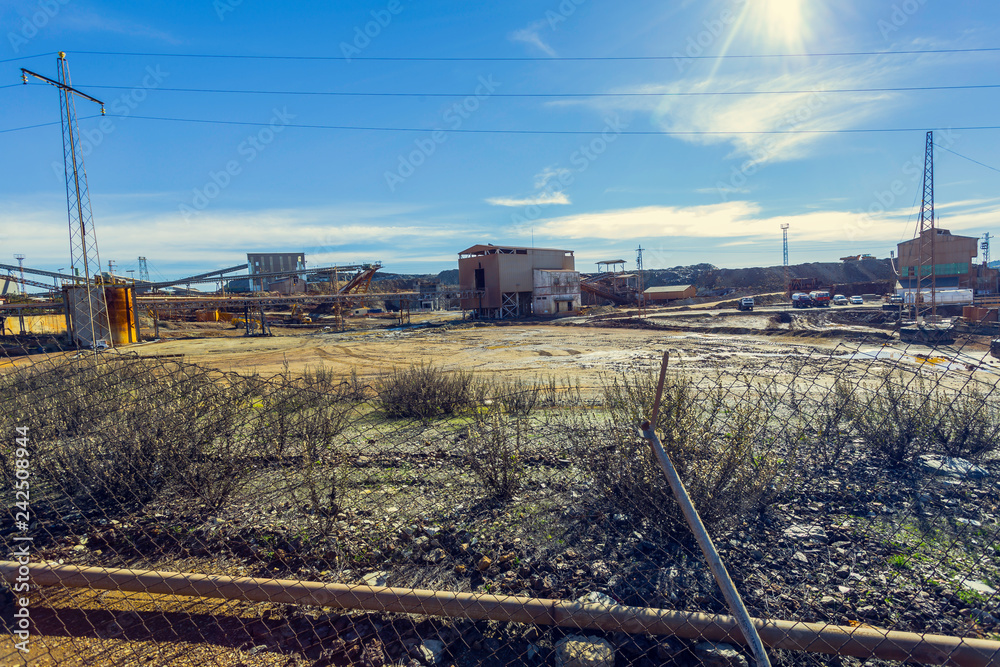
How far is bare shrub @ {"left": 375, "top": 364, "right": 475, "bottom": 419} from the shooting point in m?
8.50

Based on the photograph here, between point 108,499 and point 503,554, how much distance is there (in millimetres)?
3944

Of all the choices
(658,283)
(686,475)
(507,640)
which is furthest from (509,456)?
(658,283)

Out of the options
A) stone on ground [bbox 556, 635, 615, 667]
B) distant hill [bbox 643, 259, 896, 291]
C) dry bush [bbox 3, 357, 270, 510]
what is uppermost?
distant hill [bbox 643, 259, 896, 291]

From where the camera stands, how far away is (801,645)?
2.38 metres

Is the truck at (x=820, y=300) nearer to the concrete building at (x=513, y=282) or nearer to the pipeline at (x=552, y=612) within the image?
the concrete building at (x=513, y=282)

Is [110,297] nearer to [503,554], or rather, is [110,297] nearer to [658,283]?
[503,554]

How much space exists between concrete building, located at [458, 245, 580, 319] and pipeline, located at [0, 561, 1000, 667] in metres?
40.5

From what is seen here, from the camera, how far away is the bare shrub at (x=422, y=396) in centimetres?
850

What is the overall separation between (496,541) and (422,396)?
16.2ft

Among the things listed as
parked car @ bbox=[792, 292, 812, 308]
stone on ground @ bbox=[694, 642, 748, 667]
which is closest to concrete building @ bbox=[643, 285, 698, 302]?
parked car @ bbox=[792, 292, 812, 308]

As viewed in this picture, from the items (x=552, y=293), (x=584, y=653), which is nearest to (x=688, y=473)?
(x=584, y=653)

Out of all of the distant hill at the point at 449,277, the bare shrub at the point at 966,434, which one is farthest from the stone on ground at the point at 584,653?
the distant hill at the point at 449,277

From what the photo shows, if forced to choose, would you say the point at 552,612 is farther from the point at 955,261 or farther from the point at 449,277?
the point at 449,277

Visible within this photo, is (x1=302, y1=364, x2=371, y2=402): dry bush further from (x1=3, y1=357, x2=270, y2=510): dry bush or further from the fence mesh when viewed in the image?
(x1=3, y1=357, x2=270, y2=510): dry bush
